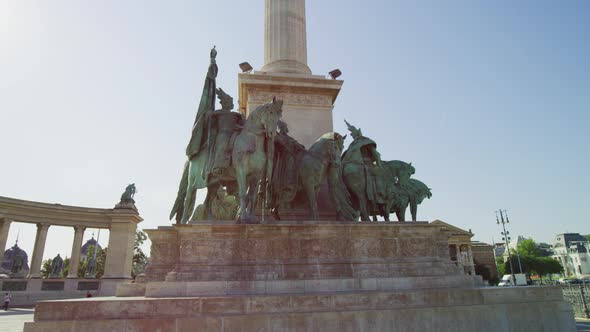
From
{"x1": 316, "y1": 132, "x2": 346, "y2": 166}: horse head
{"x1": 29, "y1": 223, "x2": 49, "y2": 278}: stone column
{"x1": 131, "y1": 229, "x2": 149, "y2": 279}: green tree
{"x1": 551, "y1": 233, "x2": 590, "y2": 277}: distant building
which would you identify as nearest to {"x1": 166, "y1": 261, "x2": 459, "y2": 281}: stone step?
{"x1": 316, "y1": 132, "x2": 346, "y2": 166}: horse head

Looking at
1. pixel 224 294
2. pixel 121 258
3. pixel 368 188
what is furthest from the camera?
pixel 121 258

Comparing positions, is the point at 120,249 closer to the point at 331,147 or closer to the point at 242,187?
the point at 242,187

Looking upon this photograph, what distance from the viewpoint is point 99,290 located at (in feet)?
121

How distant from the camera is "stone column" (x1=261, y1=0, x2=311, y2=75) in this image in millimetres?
17594

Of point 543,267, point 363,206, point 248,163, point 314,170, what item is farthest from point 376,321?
point 543,267

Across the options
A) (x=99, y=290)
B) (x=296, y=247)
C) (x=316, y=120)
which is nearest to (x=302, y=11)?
(x=316, y=120)

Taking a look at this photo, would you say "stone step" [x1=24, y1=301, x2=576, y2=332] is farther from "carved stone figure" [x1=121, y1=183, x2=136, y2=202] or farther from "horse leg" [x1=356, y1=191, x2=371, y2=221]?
"carved stone figure" [x1=121, y1=183, x2=136, y2=202]

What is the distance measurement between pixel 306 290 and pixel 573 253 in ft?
489

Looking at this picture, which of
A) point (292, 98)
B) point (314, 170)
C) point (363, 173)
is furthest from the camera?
point (292, 98)

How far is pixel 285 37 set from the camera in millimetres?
18109

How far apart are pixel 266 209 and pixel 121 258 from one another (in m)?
34.0

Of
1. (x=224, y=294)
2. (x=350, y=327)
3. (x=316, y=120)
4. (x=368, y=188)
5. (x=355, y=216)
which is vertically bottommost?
(x=350, y=327)

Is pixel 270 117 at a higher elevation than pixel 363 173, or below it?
higher

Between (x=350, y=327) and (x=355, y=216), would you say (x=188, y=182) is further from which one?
(x=350, y=327)
